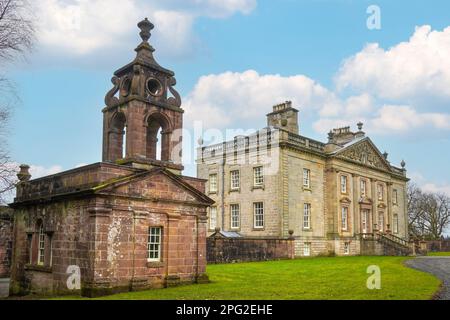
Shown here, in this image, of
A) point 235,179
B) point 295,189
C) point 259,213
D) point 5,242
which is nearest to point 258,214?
point 259,213

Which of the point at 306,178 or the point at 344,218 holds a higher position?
the point at 306,178

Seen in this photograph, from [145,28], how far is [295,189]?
→ 20.5 metres

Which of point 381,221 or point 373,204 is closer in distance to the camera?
point 373,204

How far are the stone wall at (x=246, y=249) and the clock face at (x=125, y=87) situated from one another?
1132 centimetres

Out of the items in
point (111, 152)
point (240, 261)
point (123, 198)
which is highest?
point (111, 152)

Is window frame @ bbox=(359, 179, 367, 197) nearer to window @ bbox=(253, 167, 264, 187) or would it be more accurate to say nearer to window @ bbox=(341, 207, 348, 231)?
window @ bbox=(341, 207, 348, 231)

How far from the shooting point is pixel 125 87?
18.2m

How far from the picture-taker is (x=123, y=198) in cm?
1518

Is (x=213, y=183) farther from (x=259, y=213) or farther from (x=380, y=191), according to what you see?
(x=380, y=191)

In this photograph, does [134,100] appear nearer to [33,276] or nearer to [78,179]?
[78,179]

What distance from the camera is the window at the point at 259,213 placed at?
34875 mm

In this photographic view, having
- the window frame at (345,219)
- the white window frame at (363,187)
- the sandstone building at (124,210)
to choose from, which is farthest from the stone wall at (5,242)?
the white window frame at (363,187)
